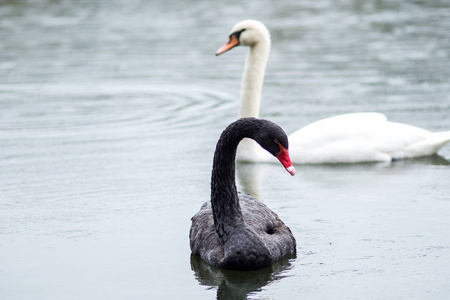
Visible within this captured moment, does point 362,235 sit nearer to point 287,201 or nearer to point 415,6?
point 287,201

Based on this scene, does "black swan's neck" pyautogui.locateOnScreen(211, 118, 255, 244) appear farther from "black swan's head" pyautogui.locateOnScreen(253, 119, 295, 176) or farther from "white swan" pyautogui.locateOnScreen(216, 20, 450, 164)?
Answer: "white swan" pyautogui.locateOnScreen(216, 20, 450, 164)

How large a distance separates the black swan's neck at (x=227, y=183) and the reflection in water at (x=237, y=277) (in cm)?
22

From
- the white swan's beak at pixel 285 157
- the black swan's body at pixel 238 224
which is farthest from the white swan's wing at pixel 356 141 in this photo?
the white swan's beak at pixel 285 157

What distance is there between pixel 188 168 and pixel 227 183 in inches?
105

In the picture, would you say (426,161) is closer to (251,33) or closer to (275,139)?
(251,33)

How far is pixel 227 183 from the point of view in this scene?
5680 mm

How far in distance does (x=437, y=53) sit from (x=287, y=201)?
8235mm

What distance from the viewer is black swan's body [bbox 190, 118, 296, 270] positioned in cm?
544

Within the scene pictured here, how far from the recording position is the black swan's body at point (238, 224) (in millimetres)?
5441

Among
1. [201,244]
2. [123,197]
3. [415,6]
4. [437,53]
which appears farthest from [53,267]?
[415,6]

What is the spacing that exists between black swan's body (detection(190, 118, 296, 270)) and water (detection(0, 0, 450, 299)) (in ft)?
0.33

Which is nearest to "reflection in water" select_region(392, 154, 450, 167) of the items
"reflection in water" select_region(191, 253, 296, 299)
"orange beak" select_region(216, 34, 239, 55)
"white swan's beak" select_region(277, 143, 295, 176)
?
"orange beak" select_region(216, 34, 239, 55)

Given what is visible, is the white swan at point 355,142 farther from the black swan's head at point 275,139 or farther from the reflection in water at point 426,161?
the black swan's head at point 275,139

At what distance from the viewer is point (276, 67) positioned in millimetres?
13992
